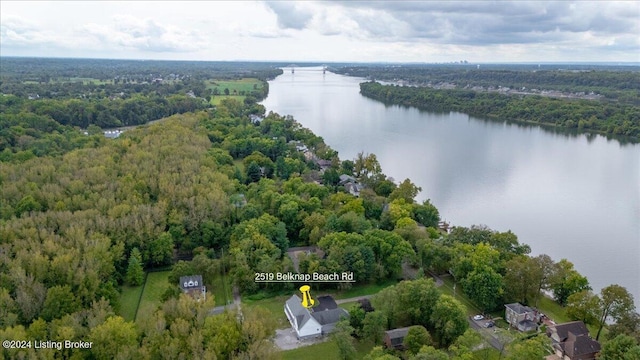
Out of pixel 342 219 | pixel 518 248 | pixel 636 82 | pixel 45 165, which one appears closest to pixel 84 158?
pixel 45 165

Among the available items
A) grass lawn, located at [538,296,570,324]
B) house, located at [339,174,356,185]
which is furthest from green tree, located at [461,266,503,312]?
house, located at [339,174,356,185]

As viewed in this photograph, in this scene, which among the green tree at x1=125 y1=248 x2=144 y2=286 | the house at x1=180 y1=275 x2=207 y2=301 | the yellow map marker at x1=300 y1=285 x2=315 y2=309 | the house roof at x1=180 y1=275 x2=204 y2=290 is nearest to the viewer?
the yellow map marker at x1=300 y1=285 x2=315 y2=309

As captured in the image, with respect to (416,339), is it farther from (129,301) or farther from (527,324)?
(129,301)

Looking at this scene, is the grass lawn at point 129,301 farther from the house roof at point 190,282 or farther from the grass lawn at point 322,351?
the grass lawn at point 322,351

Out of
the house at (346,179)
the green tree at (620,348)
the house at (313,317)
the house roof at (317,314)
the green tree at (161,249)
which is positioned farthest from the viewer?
the house at (346,179)

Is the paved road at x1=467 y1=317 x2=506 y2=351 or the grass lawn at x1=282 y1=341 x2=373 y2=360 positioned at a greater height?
the paved road at x1=467 y1=317 x2=506 y2=351

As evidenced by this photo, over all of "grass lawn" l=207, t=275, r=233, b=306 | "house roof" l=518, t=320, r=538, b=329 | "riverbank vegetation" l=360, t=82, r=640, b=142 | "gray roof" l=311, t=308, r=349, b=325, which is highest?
"riverbank vegetation" l=360, t=82, r=640, b=142

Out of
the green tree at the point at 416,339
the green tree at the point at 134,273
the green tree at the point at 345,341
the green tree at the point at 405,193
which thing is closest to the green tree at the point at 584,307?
the green tree at the point at 416,339

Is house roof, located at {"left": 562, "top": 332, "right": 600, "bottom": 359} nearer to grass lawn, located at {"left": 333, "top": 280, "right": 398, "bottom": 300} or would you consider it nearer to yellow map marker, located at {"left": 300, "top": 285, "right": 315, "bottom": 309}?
grass lawn, located at {"left": 333, "top": 280, "right": 398, "bottom": 300}
